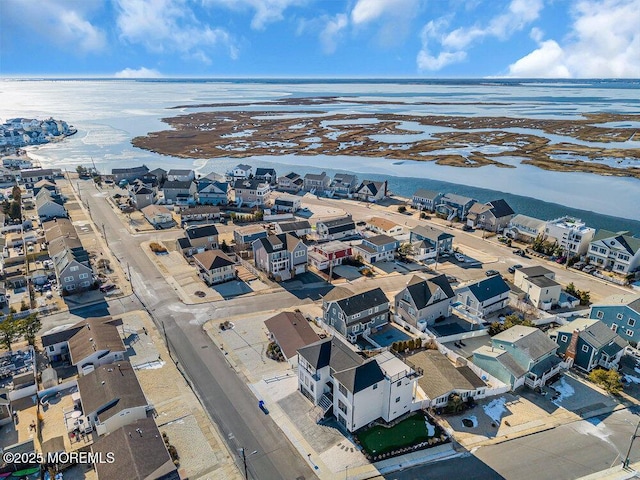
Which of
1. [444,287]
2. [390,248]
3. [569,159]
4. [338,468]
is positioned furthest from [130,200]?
[569,159]

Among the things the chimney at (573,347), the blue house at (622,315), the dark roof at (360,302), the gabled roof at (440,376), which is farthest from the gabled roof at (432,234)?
the gabled roof at (440,376)

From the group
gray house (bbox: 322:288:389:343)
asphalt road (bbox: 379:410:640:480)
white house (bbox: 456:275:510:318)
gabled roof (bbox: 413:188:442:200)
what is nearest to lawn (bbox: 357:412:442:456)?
asphalt road (bbox: 379:410:640:480)

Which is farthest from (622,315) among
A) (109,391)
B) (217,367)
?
(109,391)

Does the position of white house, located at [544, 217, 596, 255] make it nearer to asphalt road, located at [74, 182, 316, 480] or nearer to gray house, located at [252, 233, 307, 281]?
gray house, located at [252, 233, 307, 281]

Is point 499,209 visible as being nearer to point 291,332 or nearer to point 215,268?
point 291,332

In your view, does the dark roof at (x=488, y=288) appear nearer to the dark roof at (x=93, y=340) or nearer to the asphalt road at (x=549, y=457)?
the asphalt road at (x=549, y=457)

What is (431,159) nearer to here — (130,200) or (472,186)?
Answer: (472,186)
